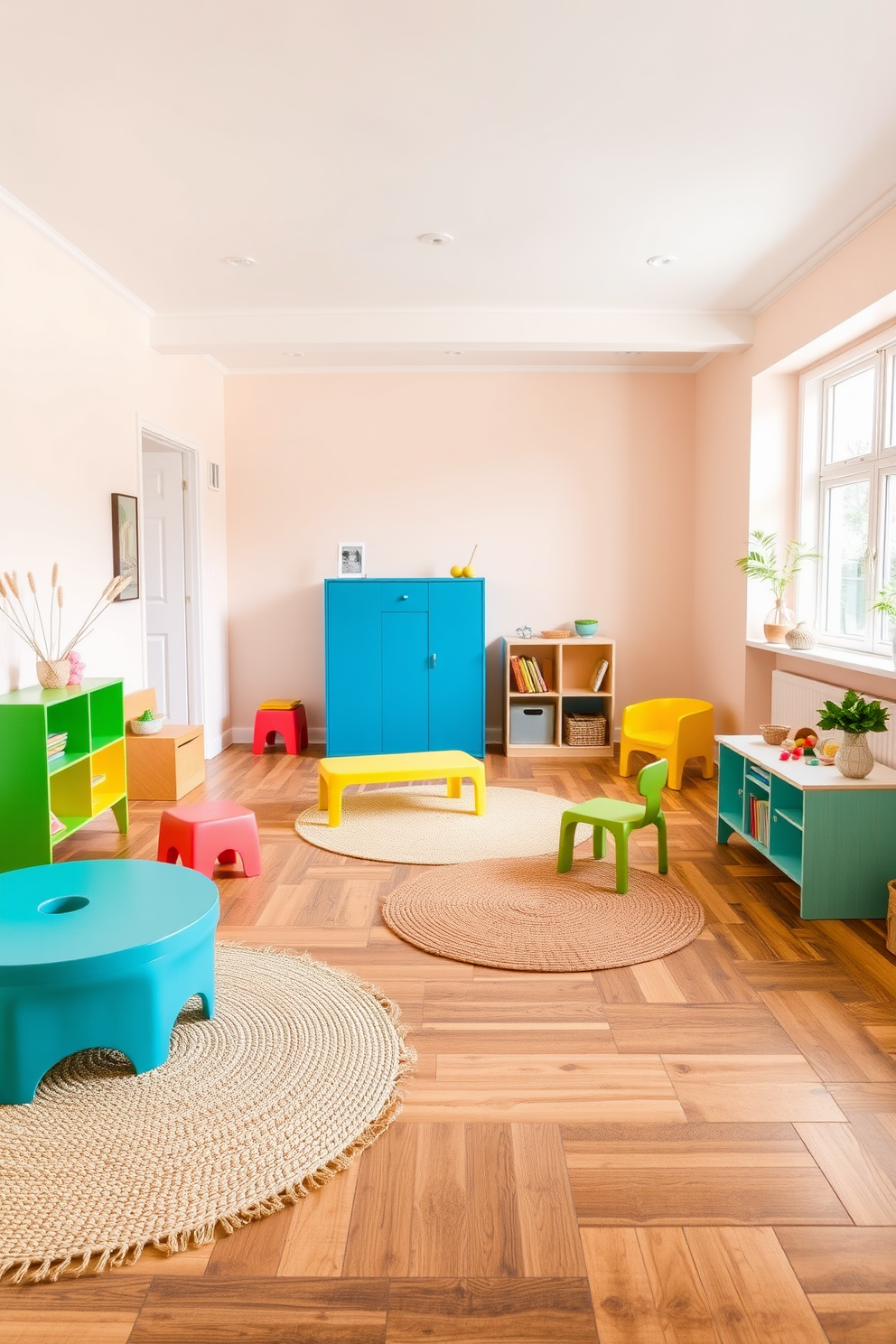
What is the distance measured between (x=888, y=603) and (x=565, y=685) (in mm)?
3184

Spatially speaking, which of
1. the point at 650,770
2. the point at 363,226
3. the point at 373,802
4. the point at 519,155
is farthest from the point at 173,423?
the point at 650,770

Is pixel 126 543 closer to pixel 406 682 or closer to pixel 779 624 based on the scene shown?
pixel 406 682

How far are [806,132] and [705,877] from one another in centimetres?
284

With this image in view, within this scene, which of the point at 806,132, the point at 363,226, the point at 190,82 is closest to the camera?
the point at 190,82

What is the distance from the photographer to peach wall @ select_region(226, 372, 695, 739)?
661cm

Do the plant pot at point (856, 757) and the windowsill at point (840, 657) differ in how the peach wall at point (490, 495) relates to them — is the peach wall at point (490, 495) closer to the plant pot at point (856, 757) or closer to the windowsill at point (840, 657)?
the windowsill at point (840, 657)

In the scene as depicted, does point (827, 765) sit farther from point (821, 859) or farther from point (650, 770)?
point (650, 770)

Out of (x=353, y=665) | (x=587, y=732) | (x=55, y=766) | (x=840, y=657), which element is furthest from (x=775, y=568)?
(x=55, y=766)

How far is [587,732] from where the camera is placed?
636 cm

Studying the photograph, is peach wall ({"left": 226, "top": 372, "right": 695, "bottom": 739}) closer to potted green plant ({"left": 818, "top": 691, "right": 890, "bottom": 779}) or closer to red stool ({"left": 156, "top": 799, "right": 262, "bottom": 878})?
red stool ({"left": 156, "top": 799, "right": 262, "bottom": 878})

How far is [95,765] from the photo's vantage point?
438 centimetres

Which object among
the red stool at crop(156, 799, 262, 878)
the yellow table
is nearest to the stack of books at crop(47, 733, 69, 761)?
the red stool at crop(156, 799, 262, 878)

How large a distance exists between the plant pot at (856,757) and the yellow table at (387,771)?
1786mm

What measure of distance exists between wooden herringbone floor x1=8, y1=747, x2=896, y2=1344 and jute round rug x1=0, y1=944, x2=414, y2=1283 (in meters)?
0.06
